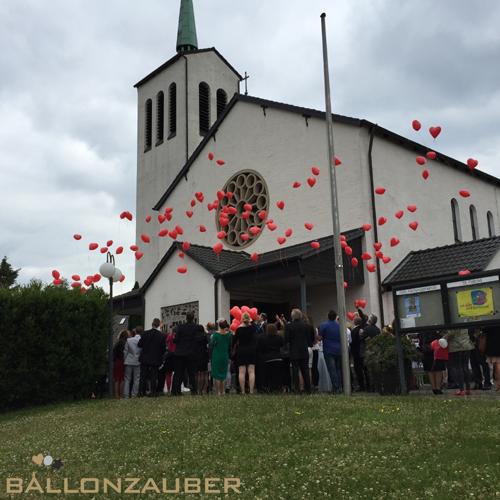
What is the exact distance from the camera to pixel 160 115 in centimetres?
3481

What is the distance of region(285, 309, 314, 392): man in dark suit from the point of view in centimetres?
1145

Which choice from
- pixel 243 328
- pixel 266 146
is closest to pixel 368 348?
pixel 243 328

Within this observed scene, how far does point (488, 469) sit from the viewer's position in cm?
527

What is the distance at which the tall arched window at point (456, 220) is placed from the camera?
22.9 m

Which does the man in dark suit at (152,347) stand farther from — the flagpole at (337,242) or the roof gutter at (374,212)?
the roof gutter at (374,212)

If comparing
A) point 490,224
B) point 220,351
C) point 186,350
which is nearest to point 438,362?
point 220,351

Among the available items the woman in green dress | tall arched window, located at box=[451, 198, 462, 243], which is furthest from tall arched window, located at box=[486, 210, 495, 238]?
the woman in green dress

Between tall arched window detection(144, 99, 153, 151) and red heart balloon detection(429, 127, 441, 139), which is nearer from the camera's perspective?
red heart balloon detection(429, 127, 441, 139)

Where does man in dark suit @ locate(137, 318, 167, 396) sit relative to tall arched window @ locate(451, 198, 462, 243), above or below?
below

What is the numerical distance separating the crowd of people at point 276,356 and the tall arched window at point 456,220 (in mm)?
10292

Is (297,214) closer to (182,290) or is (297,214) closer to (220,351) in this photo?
(182,290)

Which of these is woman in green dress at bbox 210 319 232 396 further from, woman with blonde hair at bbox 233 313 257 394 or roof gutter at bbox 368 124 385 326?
roof gutter at bbox 368 124 385 326

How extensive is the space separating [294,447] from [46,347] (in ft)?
30.6

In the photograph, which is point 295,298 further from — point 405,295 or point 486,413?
point 486,413
